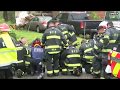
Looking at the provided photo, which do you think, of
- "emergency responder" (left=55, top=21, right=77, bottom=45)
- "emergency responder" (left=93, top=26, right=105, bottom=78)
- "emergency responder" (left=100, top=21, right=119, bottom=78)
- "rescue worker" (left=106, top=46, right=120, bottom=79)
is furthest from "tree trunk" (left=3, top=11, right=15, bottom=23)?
"rescue worker" (left=106, top=46, right=120, bottom=79)

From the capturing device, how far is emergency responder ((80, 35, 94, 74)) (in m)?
11.4

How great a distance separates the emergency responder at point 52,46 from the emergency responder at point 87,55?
2.30ft

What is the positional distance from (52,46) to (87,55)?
1124mm

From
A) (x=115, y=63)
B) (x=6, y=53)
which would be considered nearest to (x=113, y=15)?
(x=115, y=63)

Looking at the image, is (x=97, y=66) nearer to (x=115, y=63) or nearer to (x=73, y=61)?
(x=73, y=61)

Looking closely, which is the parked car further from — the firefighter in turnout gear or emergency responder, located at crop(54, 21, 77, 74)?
the firefighter in turnout gear

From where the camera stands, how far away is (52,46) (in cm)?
1103

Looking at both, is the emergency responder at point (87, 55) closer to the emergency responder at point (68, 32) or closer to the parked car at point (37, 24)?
the emergency responder at point (68, 32)

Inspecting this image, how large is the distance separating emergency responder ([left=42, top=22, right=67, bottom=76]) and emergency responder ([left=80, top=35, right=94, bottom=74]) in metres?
0.70

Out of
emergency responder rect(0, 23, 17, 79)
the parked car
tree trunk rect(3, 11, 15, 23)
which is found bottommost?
emergency responder rect(0, 23, 17, 79)

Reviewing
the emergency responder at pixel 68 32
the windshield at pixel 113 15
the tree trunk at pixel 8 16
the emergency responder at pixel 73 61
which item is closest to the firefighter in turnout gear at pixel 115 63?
the emergency responder at pixel 73 61
